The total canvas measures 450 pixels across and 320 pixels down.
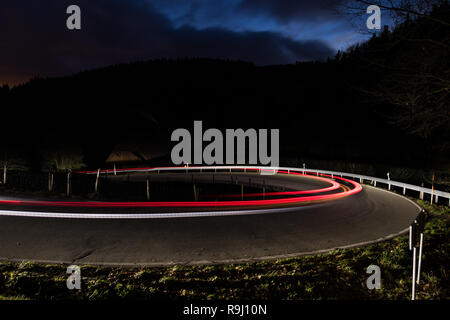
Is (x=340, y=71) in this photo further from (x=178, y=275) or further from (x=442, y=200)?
(x=178, y=275)

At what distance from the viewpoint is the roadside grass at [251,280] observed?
172 inches

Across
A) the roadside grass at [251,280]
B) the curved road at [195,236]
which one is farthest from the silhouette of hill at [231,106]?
the roadside grass at [251,280]

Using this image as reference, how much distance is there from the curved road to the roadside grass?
51cm

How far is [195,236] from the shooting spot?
761 centimetres

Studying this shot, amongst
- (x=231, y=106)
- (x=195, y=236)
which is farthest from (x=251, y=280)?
(x=231, y=106)

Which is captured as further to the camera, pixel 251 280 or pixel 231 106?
pixel 231 106

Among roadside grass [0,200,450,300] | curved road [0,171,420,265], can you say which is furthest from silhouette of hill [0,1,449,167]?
roadside grass [0,200,450,300]

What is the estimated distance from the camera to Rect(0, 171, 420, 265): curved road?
20.4 ft

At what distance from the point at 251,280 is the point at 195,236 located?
2975 millimetres

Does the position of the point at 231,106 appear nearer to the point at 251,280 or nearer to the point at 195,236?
the point at 195,236

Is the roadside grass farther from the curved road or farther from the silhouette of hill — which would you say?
the silhouette of hill

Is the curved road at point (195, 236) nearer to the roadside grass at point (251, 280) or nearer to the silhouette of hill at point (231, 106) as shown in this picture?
the roadside grass at point (251, 280)

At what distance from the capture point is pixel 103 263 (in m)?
5.74

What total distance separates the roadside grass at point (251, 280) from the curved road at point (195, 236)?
507mm
